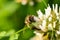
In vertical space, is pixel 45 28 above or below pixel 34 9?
below

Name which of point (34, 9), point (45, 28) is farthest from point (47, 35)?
point (34, 9)

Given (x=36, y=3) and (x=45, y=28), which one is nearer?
(x=45, y=28)

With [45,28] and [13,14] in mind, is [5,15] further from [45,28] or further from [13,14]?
[45,28]

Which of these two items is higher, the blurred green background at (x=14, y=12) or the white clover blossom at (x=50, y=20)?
the blurred green background at (x=14, y=12)

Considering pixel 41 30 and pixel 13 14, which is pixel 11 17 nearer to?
pixel 13 14

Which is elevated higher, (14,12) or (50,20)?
(14,12)

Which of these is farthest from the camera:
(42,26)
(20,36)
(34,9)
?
(34,9)

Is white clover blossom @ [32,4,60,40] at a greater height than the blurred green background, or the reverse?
the blurred green background

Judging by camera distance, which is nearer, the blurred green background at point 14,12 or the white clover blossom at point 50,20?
the white clover blossom at point 50,20

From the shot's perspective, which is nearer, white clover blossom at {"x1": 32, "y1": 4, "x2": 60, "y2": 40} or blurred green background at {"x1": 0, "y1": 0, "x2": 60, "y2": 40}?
white clover blossom at {"x1": 32, "y1": 4, "x2": 60, "y2": 40}

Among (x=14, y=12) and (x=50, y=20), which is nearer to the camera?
(x=50, y=20)

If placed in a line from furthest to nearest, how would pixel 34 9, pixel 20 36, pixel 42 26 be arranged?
pixel 34 9
pixel 20 36
pixel 42 26
